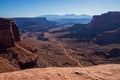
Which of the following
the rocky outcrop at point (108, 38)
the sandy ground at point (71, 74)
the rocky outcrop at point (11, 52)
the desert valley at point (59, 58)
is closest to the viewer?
the sandy ground at point (71, 74)

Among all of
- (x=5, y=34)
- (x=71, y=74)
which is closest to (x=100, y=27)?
(x=5, y=34)

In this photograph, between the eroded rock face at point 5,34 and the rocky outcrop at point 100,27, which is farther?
the rocky outcrop at point 100,27

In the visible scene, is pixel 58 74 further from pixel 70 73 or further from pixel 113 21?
pixel 113 21

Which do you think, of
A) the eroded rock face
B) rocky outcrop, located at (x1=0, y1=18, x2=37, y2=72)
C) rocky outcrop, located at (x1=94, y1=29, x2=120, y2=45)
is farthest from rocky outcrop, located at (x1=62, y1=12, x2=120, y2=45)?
the eroded rock face

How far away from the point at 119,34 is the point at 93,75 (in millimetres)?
89195

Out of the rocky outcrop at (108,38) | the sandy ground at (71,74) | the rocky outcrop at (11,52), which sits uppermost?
the sandy ground at (71,74)

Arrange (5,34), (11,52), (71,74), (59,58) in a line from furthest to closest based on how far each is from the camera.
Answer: (59,58), (5,34), (11,52), (71,74)

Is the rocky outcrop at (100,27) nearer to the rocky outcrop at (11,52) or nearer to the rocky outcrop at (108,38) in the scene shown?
the rocky outcrop at (108,38)

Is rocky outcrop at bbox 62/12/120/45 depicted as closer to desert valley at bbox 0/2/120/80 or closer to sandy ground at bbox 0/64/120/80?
desert valley at bbox 0/2/120/80

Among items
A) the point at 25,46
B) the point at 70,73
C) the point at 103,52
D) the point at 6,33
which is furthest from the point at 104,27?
the point at 70,73

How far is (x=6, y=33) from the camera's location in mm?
43031

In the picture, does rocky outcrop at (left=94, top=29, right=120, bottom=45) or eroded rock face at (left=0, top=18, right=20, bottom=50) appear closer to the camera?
eroded rock face at (left=0, top=18, right=20, bottom=50)

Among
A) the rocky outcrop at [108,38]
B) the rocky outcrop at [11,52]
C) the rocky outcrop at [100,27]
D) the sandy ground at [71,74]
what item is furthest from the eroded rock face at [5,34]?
the rocky outcrop at [100,27]

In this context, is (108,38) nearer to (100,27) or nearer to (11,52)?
(100,27)
